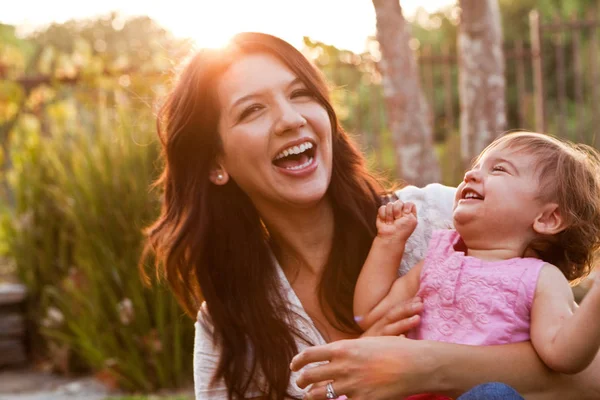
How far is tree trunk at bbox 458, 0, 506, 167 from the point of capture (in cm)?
616

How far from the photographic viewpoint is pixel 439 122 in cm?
2372

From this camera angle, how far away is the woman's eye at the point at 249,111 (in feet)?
8.94

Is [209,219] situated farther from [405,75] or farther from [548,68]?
[548,68]

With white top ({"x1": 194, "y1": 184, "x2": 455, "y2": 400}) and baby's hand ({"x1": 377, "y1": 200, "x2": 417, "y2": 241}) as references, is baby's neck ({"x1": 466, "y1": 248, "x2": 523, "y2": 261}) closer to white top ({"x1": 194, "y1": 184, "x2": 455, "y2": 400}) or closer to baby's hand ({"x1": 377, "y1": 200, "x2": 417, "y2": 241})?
baby's hand ({"x1": 377, "y1": 200, "x2": 417, "y2": 241})

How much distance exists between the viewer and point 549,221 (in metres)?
2.26

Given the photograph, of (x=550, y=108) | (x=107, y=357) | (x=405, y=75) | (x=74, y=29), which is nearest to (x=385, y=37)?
(x=405, y=75)

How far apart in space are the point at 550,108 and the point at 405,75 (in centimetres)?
1562

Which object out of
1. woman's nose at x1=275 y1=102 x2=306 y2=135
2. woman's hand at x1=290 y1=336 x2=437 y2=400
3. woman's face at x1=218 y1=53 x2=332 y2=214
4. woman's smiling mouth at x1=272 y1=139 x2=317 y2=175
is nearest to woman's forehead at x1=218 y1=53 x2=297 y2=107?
woman's face at x1=218 y1=53 x2=332 y2=214

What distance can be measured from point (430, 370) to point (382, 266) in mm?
497

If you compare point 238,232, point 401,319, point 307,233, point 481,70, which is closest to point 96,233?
point 481,70

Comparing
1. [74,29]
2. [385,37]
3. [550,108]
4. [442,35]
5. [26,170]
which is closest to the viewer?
[385,37]

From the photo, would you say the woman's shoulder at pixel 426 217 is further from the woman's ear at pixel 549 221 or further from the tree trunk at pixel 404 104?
the tree trunk at pixel 404 104

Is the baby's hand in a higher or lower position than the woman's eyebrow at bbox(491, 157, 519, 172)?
lower

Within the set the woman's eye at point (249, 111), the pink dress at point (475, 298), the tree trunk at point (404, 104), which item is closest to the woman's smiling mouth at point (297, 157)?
the woman's eye at point (249, 111)
